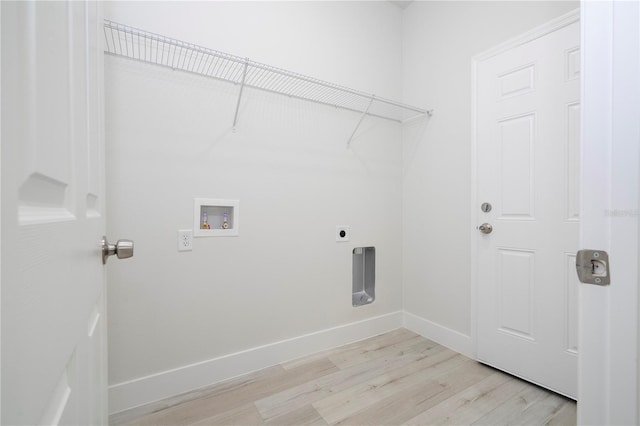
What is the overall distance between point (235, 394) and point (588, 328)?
1.61 metres

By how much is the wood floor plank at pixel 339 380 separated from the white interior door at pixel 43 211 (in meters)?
1.25

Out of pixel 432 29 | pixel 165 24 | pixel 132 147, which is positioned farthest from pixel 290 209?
pixel 432 29

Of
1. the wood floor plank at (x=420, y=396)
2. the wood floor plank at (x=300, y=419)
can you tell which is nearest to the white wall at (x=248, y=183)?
the wood floor plank at (x=300, y=419)

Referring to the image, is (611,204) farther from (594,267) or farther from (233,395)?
(233,395)

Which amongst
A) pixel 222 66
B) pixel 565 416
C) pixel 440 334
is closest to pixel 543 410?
pixel 565 416

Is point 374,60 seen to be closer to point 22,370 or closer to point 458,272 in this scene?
point 458,272

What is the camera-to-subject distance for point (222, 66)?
1.65 m

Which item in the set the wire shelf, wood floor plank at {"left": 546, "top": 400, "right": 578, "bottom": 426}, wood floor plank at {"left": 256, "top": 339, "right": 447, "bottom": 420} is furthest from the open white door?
the wire shelf

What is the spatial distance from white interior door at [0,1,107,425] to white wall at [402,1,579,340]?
2.10 meters

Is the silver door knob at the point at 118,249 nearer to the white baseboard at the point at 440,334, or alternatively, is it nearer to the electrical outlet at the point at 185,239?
the electrical outlet at the point at 185,239

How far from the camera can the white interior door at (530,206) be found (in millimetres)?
1500

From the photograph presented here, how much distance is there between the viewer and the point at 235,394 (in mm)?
1536

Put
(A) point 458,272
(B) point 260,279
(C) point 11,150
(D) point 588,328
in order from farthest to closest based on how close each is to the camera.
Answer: (A) point 458,272 → (B) point 260,279 → (D) point 588,328 → (C) point 11,150

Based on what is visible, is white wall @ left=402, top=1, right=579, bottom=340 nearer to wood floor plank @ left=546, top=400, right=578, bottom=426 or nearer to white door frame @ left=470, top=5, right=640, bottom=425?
wood floor plank @ left=546, top=400, right=578, bottom=426
